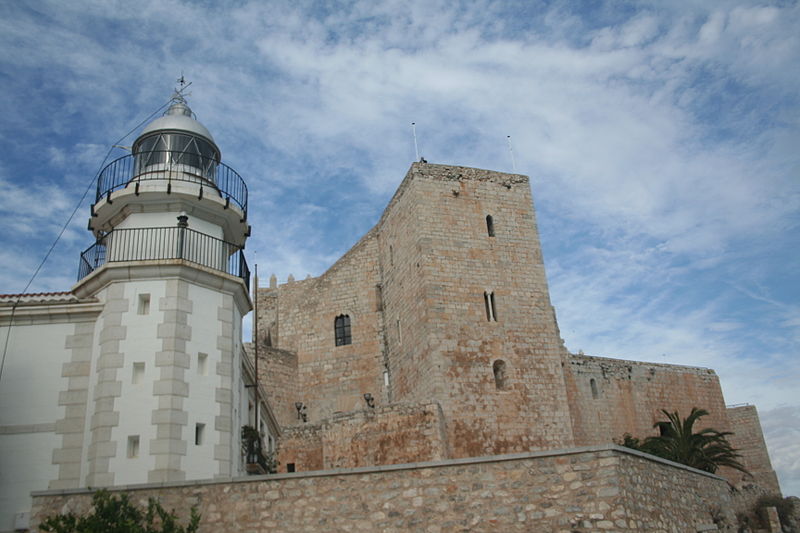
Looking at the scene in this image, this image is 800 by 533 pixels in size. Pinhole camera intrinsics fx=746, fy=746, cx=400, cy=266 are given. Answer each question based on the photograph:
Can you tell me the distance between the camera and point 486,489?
1045 cm

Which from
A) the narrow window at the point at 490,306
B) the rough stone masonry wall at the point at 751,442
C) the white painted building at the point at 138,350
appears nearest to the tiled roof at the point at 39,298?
the white painted building at the point at 138,350

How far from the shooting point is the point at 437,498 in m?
10.5

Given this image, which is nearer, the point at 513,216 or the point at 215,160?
the point at 215,160

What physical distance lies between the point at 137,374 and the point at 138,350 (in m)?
0.41

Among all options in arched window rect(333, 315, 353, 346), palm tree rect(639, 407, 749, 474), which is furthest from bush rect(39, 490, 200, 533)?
palm tree rect(639, 407, 749, 474)

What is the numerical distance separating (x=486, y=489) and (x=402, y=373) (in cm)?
1385

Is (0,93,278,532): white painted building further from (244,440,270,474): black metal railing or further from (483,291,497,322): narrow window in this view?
(483,291,497,322): narrow window

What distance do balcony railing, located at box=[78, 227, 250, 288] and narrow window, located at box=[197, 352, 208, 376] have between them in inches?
69.4

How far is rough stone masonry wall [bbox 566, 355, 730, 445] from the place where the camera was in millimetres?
27297

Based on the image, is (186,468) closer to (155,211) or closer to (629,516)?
(155,211)

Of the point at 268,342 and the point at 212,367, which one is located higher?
the point at 268,342

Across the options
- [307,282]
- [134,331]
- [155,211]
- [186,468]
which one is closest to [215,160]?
[155,211]

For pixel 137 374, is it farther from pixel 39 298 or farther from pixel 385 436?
pixel 385 436

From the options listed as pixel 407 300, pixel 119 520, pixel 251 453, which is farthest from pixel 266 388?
pixel 119 520
